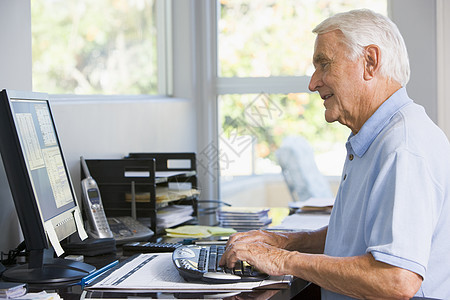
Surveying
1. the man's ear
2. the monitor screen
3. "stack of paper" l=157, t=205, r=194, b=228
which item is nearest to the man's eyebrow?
the man's ear

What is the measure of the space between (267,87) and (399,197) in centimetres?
219

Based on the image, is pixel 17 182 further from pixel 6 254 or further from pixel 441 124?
pixel 441 124

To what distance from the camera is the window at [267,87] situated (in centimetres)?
345

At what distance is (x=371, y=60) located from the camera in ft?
5.14

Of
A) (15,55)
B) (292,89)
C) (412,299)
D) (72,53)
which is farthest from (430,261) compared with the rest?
(292,89)

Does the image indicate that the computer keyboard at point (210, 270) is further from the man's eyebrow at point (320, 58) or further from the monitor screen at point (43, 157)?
the man's eyebrow at point (320, 58)

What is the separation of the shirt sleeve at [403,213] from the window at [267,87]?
6.66 ft

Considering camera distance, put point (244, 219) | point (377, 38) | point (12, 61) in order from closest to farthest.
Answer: point (377, 38), point (12, 61), point (244, 219)

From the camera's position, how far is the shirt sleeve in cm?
132

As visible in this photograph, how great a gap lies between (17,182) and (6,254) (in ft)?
1.40

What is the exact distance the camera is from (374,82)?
159 centimetres

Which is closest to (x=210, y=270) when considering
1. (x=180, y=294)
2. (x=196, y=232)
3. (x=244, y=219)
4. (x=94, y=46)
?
(x=180, y=294)

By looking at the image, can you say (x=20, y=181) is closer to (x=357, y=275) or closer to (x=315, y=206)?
(x=357, y=275)

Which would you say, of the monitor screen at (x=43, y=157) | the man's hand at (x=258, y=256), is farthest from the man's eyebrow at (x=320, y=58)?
the monitor screen at (x=43, y=157)
